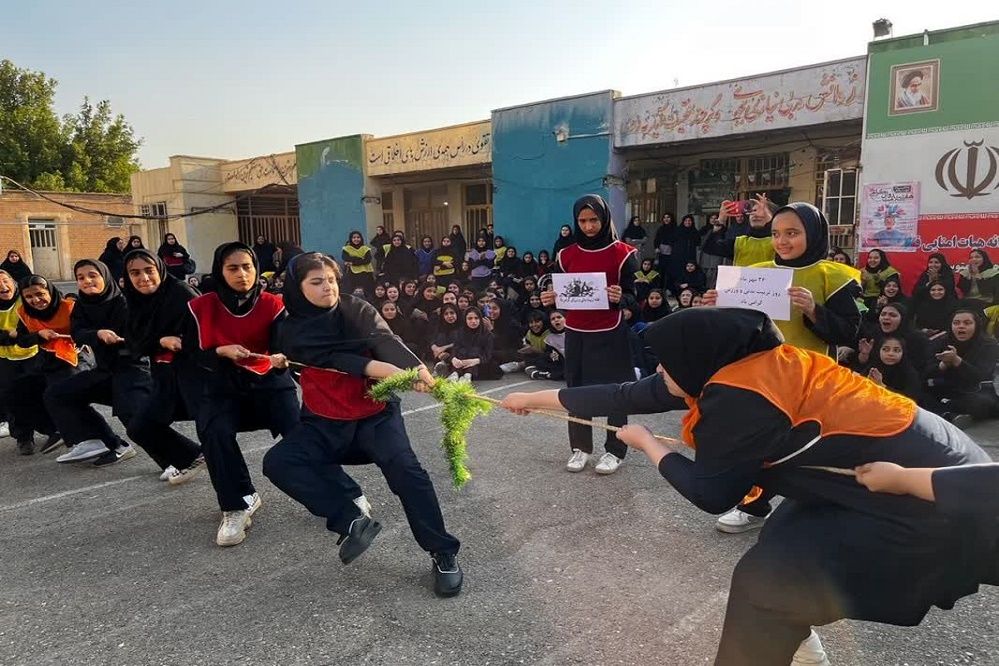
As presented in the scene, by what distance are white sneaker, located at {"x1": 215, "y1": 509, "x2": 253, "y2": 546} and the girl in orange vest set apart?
269cm

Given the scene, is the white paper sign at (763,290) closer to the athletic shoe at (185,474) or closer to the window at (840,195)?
the athletic shoe at (185,474)

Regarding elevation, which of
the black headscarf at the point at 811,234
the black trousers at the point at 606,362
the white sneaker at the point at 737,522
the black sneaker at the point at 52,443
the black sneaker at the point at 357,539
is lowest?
the black sneaker at the point at 52,443

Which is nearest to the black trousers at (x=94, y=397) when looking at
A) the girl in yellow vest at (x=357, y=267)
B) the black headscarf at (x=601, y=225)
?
the black headscarf at (x=601, y=225)

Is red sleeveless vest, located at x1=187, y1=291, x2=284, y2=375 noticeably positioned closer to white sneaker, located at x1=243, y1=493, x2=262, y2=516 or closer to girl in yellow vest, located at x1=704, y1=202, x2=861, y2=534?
white sneaker, located at x1=243, y1=493, x2=262, y2=516

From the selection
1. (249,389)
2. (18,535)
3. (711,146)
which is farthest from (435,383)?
(711,146)

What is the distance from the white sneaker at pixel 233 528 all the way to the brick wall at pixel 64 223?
26.8m

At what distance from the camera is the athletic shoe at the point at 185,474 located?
15.6ft

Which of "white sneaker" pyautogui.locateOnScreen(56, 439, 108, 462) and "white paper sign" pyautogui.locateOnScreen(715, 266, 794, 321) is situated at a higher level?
"white paper sign" pyautogui.locateOnScreen(715, 266, 794, 321)

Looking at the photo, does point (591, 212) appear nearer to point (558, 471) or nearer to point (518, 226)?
point (558, 471)

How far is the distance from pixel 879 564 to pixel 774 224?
1898 millimetres

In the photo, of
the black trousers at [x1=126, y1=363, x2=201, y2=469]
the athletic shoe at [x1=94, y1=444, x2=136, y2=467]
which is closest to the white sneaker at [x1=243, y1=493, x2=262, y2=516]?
the black trousers at [x1=126, y1=363, x2=201, y2=469]

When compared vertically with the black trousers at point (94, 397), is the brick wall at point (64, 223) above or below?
above

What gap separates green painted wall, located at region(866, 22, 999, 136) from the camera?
9328 mm

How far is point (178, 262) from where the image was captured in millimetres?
13797
